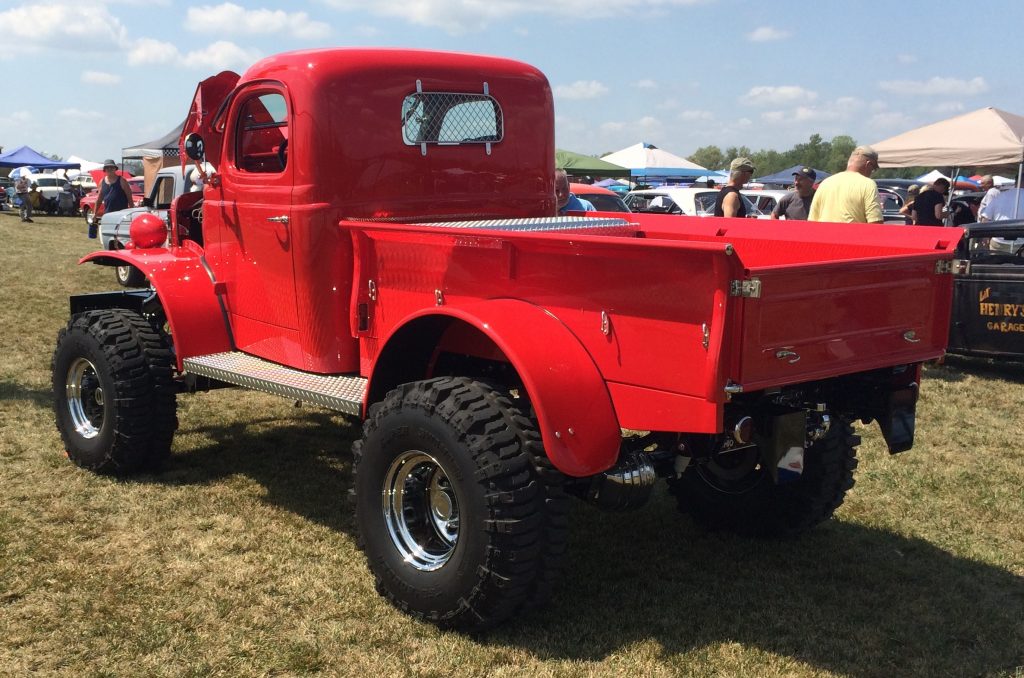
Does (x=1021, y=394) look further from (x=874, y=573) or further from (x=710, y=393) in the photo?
(x=710, y=393)

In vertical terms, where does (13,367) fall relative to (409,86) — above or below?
below

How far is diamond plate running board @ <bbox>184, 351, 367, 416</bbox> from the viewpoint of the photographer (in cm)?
418

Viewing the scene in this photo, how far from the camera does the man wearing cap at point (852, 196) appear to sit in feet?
23.9

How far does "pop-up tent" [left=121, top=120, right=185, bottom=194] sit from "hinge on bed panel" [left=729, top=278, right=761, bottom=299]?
2125cm

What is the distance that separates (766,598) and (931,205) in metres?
10.7

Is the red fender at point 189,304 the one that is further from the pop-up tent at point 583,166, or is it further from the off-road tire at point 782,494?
the pop-up tent at point 583,166

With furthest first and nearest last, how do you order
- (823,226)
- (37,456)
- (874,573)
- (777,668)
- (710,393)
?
(37,456), (823,226), (874,573), (777,668), (710,393)

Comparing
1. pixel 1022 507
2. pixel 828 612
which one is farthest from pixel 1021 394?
pixel 828 612

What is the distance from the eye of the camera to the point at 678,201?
19188 mm

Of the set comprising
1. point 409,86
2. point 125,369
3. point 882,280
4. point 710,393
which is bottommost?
→ point 125,369

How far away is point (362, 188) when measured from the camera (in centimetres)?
451

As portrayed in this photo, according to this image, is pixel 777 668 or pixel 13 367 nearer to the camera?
pixel 777 668

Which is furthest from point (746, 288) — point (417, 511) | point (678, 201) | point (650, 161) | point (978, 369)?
point (650, 161)

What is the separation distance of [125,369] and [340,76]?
1912 millimetres
